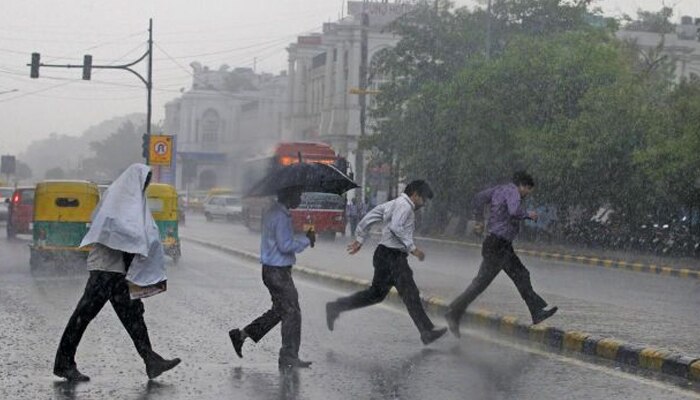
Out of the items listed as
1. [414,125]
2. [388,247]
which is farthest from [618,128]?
[388,247]

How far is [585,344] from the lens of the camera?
12203 millimetres

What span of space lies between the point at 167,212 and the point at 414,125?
2303cm

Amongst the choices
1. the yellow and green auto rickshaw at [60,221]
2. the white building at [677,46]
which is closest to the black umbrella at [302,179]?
the yellow and green auto rickshaw at [60,221]

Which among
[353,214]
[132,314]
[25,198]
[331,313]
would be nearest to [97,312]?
[132,314]

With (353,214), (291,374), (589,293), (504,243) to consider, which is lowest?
(353,214)

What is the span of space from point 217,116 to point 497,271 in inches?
4014

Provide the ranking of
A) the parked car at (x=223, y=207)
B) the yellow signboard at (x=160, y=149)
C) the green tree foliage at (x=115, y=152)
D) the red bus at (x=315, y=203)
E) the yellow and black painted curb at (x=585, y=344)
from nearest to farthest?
the yellow and black painted curb at (x=585, y=344) < the red bus at (x=315, y=203) < the yellow signboard at (x=160, y=149) < the parked car at (x=223, y=207) < the green tree foliage at (x=115, y=152)

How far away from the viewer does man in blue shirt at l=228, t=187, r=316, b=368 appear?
10469mm

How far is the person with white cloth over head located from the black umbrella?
137 cm

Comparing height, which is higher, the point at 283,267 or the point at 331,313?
the point at 283,267

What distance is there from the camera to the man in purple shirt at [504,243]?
13.0 meters

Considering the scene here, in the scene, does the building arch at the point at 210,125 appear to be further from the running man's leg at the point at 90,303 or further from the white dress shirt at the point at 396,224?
the running man's leg at the point at 90,303

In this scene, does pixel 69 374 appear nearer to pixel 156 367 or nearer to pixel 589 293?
pixel 156 367

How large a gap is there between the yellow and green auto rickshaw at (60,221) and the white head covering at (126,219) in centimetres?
1366
